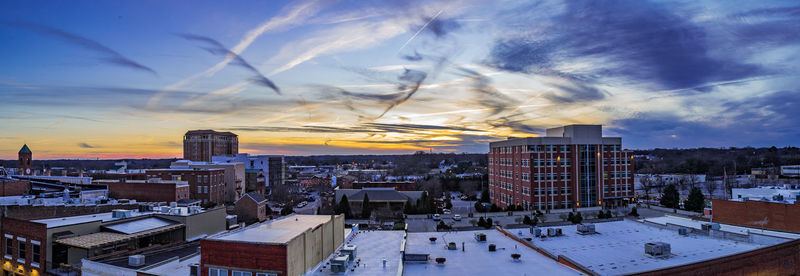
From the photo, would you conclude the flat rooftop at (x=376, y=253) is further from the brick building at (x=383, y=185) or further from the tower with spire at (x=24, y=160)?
the tower with spire at (x=24, y=160)

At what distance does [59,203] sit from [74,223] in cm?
1311

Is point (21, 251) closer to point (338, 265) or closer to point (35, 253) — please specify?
point (35, 253)

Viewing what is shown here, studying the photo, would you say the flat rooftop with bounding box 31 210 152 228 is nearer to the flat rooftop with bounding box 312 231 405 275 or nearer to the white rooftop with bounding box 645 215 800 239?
the flat rooftop with bounding box 312 231 405 275

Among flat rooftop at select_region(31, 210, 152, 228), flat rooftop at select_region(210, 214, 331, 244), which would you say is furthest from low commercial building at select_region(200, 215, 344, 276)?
flat rooftop at select_region(31, 210, 152, 228)

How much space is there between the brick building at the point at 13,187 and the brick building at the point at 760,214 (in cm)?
6769

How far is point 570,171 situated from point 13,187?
70462mm

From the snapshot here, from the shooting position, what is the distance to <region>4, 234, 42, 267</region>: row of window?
76.5 ft

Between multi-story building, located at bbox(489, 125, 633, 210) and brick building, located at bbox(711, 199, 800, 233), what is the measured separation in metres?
27.8

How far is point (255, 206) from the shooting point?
52.7m

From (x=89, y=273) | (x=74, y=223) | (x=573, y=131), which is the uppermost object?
(x=573, y=131)

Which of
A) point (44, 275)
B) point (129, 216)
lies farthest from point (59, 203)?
point (44, 275)

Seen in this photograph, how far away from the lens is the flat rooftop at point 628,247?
62.1ft

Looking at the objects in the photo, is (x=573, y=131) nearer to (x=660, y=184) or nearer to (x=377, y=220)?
(x=377, y=220)

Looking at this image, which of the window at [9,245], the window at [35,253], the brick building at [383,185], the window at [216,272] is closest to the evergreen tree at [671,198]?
the brick building at [383,185]
